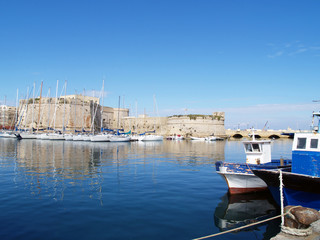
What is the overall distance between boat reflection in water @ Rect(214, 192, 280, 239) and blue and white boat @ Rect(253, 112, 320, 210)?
886 millimetres

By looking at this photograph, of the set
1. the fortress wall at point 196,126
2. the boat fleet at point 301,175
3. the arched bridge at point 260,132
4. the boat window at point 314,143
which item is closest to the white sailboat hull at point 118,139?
the fortress wall at point 196,126

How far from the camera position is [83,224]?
650 cm

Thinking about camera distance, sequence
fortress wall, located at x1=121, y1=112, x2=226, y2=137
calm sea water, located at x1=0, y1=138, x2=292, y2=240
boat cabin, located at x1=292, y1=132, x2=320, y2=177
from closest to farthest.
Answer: calm sea water, located at x1=0, y1=138, x2=292, y2=240, boat cabin, located at x1=292, y1=132, x2=320, y2=177, fortress wall, located at x1=121, y1=112, x2=226, y2=137

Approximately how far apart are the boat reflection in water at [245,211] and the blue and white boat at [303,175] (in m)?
0.89

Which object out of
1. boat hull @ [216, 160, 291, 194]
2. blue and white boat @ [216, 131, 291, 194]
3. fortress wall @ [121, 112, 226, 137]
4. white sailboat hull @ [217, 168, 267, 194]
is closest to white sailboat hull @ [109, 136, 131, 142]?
fortress wall @ [121, 112, 226, 137]

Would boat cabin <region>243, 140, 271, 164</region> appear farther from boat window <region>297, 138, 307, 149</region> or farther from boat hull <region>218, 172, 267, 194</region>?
boat window <region>297, 138, 307, 149</region>

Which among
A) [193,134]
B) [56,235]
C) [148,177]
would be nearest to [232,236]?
[56,235]

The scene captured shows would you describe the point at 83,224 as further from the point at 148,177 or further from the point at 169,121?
the point at 169,121

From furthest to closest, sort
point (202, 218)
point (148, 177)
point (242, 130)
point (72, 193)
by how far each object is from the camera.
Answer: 1. point (242, 130)
2. point (148, 177)
3. point (72, 193)
4. point (202, 218)

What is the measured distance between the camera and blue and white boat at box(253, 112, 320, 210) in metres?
7.02

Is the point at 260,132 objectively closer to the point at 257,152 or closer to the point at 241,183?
the point at 257,152

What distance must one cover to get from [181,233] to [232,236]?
118 cm

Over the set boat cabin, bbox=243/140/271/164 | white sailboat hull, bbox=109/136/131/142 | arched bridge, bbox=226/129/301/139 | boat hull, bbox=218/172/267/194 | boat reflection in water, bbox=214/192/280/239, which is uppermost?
arched bridge, bbox=226/129/301/139

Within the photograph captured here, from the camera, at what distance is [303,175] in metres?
6.96
